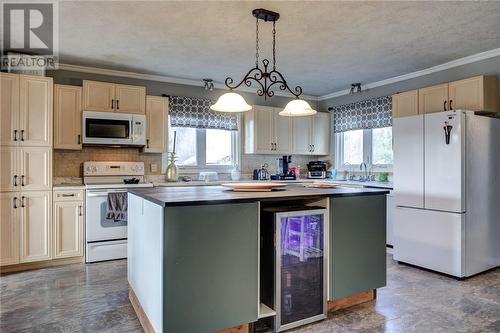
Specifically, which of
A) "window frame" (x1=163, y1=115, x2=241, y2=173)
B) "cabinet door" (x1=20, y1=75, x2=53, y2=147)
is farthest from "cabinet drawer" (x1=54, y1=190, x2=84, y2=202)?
"window frame" (x1=163, y1=115, x2=241, y2=173)

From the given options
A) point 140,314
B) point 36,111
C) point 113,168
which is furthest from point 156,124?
point 140,314

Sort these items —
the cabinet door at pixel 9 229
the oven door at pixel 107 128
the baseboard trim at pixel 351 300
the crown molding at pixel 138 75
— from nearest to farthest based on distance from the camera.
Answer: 1. the baseboard trim at pixel 351 300
2. the cabinet door at pixel 9 229
3. the oven door at pixel 107 128
4. the crown molding at pixel 138 75

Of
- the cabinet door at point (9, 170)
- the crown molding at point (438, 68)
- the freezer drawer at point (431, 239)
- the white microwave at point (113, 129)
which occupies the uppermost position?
the crown molding at point (438, 68)

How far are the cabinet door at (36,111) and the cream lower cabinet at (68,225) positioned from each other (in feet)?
2.12

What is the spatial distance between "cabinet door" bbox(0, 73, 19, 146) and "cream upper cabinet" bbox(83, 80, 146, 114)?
74 centimetres

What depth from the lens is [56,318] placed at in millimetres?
2527

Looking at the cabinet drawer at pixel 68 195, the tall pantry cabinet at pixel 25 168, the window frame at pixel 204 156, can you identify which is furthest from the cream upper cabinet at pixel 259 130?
the tall pantry cabinet at pixel 25 168

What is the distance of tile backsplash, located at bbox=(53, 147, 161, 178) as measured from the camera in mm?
4363

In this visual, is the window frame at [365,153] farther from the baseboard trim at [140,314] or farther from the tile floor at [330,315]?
the baseboard trim at [140,314]

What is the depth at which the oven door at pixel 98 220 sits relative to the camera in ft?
13.0

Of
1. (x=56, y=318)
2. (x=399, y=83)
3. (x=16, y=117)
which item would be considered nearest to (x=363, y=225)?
(x=56, y=318)

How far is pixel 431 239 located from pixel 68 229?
415 cm

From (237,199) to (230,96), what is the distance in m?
1.05

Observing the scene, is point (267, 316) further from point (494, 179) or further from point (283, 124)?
point (283, 124)
